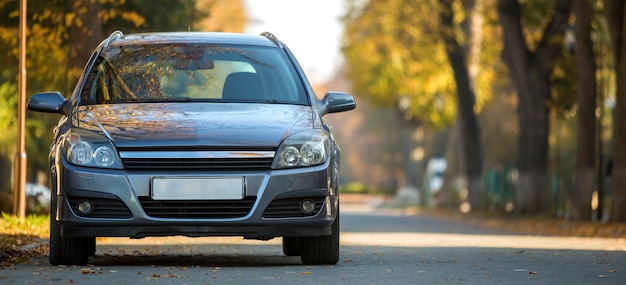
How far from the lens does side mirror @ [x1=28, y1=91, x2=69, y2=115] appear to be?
11.1 m

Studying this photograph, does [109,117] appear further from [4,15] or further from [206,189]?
[4,15]

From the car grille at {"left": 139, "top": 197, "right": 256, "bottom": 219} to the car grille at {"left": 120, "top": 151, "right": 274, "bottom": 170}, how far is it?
25 centimetres

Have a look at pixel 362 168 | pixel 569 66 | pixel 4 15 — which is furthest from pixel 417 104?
pixel 362 168

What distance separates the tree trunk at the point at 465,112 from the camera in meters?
40.2

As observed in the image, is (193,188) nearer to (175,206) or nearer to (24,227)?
(175,206)

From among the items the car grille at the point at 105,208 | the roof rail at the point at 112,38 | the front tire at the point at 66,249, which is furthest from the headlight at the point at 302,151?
the roof rail at the point at 112,38

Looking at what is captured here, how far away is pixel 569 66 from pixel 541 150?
8.50 feet

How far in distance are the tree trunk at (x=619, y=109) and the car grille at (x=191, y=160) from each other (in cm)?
1518

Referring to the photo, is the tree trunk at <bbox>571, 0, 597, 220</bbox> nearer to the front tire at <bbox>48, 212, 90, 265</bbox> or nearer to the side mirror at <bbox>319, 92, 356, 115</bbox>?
the side mirror at <bbox>319, 92, 356, 115</bbox>

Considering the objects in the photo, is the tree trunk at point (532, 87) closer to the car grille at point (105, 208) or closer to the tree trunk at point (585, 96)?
the tree trunk at point (585, 96)

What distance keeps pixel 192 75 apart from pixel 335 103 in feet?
3.91

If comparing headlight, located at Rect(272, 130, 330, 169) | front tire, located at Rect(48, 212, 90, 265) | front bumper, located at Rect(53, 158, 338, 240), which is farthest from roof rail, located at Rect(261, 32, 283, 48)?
front tire, located at Rect(48, 212, 90, 265)

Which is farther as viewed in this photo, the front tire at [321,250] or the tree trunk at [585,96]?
the tree trunk at [585,96]

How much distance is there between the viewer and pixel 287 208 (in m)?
10.3
